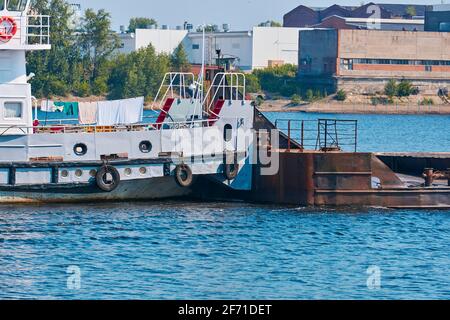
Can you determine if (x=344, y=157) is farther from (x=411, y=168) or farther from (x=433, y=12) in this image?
(x=433, y=12)

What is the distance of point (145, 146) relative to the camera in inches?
1310

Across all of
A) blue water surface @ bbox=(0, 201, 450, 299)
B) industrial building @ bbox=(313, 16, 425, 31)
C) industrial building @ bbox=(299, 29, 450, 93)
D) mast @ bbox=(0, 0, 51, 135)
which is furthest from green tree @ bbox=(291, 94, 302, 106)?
mast @ bbox=(0, 0, 51, 135)

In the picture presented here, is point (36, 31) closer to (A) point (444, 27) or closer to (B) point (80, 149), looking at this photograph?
(B) point (80, 149)

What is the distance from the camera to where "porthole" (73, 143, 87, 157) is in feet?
107

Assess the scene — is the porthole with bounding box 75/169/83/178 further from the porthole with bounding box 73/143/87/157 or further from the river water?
the river water

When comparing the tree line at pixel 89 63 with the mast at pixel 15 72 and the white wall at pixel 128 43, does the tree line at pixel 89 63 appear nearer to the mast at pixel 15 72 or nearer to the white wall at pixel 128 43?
the white wall at pixel 128 43

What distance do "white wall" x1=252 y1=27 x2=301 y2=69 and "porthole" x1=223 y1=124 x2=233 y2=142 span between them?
80.1m

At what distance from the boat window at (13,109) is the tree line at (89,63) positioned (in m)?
59.5

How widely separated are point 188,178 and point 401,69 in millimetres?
80942

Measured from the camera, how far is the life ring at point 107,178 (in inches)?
1282

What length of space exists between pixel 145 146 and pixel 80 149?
6.27ft

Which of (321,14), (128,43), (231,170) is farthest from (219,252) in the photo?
(321,14)

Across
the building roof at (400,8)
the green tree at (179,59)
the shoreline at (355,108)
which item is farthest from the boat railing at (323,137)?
the building roof at (400,8)
